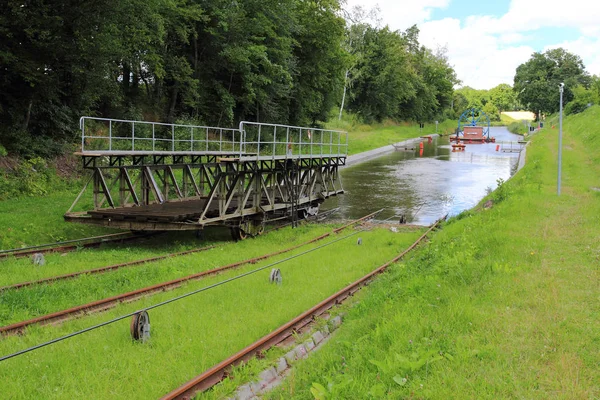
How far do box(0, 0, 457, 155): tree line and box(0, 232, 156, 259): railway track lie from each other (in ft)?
28.1

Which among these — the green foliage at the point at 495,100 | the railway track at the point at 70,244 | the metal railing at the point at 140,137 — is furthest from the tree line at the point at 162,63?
the green foliage at the point at 495,100

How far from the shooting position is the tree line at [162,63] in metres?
19.5

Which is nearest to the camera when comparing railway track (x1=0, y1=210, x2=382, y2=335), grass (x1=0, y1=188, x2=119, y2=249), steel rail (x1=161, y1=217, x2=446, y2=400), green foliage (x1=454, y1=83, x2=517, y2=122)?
steel rail (x1=161, y1=217, x2=446, y2=400)

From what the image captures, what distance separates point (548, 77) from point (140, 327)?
402 feet

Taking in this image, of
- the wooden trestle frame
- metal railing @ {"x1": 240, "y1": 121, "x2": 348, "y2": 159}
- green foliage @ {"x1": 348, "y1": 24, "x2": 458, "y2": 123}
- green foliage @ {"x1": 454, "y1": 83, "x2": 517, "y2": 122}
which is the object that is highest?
green foliage @ {"x1": 454, "y1": 83, "x2": 517, "y2": 122}

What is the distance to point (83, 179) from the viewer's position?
21688 mm

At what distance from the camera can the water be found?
2547cm

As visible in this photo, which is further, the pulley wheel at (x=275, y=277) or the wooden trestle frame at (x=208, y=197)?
the wooden trestle frame at (x=208, y=197)

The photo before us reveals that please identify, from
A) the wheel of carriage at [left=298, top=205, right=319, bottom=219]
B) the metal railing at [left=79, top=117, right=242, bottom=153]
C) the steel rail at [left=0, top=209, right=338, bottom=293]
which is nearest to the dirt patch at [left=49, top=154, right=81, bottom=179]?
the metal railing at [left=79, top=117, right=242, bottom=153]

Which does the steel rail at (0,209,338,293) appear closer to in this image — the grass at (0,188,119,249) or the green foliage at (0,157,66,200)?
the grass at (0,188,119,249)

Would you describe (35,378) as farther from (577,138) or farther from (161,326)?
(577,138)

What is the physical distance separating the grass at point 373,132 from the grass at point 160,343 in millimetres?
46106

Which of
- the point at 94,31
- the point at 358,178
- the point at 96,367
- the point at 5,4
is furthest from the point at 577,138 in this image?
the point at 96,367

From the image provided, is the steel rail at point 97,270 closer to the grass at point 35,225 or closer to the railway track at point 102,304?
the railway track at point 102,304
